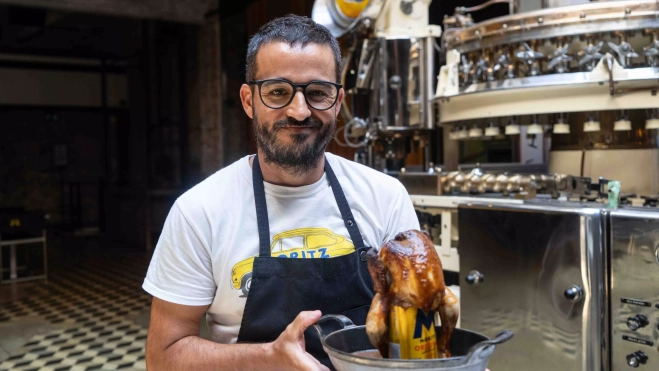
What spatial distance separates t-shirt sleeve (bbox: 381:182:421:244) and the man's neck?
24 centimetres

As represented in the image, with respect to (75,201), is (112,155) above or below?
above

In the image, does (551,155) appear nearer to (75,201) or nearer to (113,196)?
(113,196)

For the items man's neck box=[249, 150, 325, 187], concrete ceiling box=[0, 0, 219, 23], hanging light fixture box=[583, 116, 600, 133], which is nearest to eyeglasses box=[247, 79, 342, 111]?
man's neck box=[249, 150, 325, 187]

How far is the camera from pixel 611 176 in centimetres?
284

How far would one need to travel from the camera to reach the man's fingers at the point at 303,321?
39.8 inches

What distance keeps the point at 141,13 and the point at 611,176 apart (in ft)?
24.3

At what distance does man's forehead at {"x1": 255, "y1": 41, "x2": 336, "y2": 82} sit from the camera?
125 cm

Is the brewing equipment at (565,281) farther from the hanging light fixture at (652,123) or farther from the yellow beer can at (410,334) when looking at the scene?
the yellow beer can at (410,334)

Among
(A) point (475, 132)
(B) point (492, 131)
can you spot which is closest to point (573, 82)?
(B) point (492, 131)

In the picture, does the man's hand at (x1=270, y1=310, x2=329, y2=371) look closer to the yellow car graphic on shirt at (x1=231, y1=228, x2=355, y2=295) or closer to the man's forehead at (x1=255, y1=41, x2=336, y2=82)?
the yellow car graphic on shirt at (x1=231, y1=228, x2=355, y2=295)

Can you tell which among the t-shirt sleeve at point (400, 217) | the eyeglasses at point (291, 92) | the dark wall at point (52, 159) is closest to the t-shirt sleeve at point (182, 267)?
the eyeglasses at point (291, 92)

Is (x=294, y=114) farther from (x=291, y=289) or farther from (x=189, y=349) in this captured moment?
(x=189, y=349)

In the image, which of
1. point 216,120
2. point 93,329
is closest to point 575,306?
point 93,329

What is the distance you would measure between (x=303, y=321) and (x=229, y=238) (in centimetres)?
42
